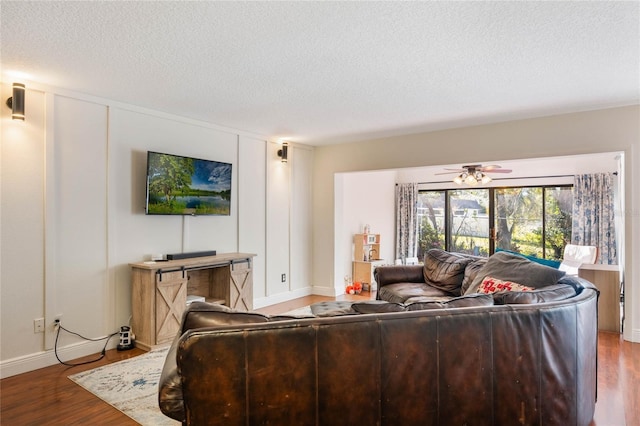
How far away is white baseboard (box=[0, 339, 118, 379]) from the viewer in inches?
120

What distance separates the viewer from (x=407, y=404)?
1.61 metres

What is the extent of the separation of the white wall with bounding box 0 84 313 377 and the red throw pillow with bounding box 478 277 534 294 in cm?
317

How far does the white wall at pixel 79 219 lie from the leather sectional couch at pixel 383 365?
2419 mm

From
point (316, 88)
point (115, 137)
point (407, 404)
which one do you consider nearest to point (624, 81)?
point (316, 88)

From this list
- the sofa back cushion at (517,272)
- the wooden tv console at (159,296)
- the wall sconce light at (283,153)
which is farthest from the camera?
the wall sconce light at (283,153)

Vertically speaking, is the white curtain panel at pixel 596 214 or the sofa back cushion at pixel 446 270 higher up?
the white curtain panel at pixel 596 214

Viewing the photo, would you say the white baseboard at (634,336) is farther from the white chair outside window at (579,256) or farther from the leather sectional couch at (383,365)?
the leather sectional couch at (383,365)

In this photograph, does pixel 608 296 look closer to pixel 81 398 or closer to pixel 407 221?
pixel 407 221

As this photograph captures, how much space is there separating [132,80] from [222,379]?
2.77m

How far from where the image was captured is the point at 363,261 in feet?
22.0

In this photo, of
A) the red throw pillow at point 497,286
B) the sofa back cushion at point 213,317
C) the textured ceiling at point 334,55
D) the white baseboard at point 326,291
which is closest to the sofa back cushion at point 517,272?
the red throw pillow at point 497,286

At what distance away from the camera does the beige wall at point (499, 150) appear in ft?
12.7

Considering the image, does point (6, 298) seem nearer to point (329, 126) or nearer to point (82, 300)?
point (82, 300)

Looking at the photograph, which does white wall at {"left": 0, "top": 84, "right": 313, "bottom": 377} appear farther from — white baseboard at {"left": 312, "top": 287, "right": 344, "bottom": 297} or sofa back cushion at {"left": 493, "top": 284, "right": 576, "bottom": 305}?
sofa back cushion at {"left": 493, "top": 284, "right": 576, "bottom": 305}
